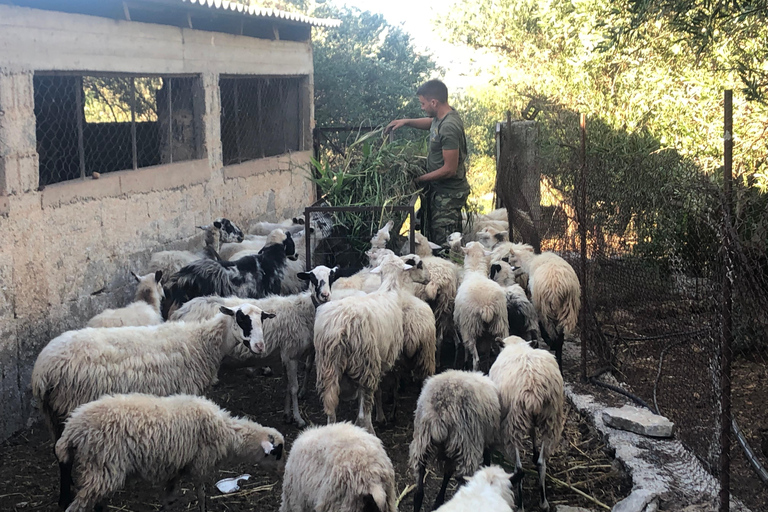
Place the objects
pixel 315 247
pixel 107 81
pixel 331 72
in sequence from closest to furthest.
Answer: pixel 315 247 < pixel 107 81 < pixel 331 72

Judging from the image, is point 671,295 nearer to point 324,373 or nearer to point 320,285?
point 320,285

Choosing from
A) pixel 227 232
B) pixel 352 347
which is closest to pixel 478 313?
pixel 352 347

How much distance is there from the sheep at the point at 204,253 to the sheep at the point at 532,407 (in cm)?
397

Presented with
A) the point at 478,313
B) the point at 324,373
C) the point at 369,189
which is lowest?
the point at 324,373

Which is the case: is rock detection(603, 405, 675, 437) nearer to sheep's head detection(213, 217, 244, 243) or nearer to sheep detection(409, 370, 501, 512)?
sheep detection(409, 370, 501, 512)

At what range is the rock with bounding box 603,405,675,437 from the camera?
500 centimetres

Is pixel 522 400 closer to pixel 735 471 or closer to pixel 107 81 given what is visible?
pixel 735 471

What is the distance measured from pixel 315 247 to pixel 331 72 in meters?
10.2

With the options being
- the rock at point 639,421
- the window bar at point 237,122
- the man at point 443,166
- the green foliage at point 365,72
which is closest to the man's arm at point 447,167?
the man at point 443,166

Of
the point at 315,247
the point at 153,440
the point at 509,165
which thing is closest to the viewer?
the point at 153,440

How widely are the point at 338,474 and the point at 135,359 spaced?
2.13 m

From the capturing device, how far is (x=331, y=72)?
17.0 m

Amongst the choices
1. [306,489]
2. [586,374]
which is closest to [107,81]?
[586,374]

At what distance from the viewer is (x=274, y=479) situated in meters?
5.04
